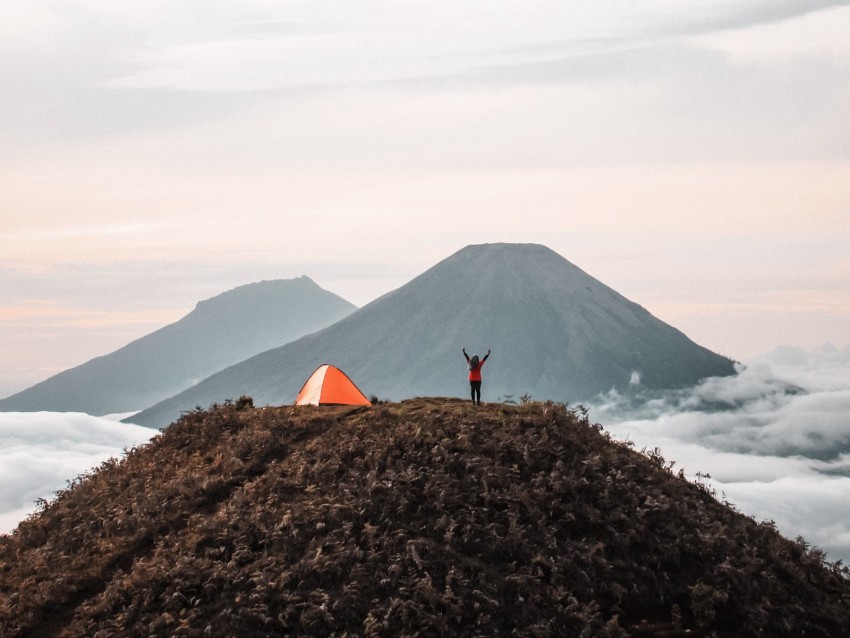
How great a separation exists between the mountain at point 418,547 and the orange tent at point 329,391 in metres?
3.75

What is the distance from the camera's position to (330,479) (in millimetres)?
27500

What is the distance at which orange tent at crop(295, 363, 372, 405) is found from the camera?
1383 inches

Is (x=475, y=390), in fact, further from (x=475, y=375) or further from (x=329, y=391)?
(x=329, y=391)

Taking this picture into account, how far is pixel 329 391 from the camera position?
3528cm

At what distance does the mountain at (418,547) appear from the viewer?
74.5 ft

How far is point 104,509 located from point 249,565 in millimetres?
7219

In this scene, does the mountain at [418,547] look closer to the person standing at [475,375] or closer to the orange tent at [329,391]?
the person standing at [475,375]

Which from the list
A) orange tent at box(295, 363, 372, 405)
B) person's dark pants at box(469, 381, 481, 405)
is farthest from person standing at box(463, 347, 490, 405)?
orange tent at box(295, 363, 372, 405)

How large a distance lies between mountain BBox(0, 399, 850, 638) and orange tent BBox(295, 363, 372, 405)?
12.3 feet

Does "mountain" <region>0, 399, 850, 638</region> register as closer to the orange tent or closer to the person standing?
the person standing

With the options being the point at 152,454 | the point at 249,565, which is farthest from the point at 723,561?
the point at 152,454

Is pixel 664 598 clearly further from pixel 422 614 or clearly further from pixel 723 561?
pixel 422 614

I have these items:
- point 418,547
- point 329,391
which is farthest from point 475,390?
point 418,547

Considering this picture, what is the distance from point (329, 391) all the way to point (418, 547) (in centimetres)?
1203
